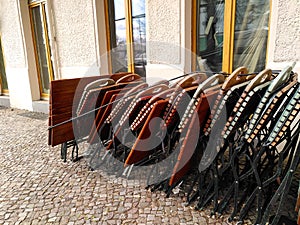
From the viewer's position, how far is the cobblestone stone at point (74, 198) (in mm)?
2020

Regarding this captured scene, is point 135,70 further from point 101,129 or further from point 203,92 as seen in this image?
point 203,92

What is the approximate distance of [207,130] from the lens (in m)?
1.96

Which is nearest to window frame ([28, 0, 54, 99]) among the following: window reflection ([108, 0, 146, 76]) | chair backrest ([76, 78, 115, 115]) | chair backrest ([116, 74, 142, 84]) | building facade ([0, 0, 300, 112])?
building facade ([0, 0, 300, 112])

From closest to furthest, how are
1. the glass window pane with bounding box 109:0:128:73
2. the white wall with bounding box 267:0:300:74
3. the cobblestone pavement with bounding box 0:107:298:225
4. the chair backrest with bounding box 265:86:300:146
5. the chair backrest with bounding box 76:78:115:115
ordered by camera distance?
the chair backrest with bounding box 265:86:300:146 → the cobblestone pavement with bounding box 0:107:298:225 → the white wall with bounding box 267:0:300:74 → the chair backrest with bounding box 76:78:115:115 → the glass window pane with bounding box 109:0:128:73

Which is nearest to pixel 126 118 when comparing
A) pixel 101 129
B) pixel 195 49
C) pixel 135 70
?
pixel 101 129

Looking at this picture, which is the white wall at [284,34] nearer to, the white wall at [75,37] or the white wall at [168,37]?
the white wall at [168,37]

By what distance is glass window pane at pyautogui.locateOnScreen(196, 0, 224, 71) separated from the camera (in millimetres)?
3482

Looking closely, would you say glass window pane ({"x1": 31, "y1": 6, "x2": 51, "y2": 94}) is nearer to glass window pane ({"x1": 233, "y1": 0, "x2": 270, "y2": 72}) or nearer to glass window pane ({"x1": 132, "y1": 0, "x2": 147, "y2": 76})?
glass window pane ({"x1": 132, "y1": 0, "x2": 147, "y2": 76})

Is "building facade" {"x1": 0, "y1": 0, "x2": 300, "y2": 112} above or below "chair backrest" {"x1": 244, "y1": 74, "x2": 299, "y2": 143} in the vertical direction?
above

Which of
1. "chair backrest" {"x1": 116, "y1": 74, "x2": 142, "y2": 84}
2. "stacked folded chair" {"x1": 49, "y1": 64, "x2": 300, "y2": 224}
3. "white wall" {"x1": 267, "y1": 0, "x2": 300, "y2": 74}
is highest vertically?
"white wall" {"x1": 267, "y1": 0, "x2": 300, "y2": 74}

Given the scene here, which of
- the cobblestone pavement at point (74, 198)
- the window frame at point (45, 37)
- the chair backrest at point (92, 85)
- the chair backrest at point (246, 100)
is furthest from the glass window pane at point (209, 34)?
the window frame at point (45, 37)

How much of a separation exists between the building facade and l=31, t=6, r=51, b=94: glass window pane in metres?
0.02

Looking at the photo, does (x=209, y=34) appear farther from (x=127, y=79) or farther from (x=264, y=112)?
(x=264, y=112)

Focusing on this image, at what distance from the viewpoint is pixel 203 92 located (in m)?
1.87
